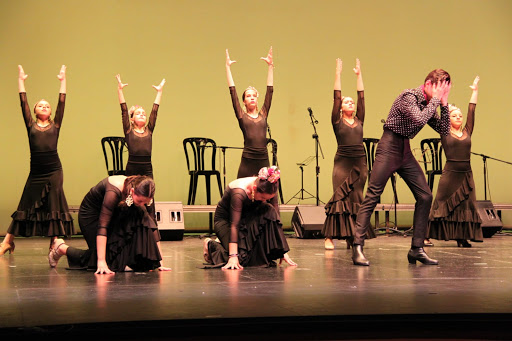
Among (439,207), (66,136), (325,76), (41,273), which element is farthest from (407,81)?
(41,273)

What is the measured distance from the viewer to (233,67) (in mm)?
10062

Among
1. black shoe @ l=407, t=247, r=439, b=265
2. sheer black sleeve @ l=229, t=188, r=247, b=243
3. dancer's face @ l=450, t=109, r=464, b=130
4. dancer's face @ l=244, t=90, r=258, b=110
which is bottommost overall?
black shoe @ l=407, t=247, r=439, b=265

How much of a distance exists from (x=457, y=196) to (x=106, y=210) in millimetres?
3678

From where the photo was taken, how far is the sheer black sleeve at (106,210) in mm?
4598

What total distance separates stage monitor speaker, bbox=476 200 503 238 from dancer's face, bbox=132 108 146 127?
181 inches

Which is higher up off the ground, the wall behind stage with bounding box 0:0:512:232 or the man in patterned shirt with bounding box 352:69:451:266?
the wall behind stage with bounding box 0:0:512:232

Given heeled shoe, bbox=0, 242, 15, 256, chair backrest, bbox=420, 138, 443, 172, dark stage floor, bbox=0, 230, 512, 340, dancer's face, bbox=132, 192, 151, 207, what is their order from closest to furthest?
dark stage floor, bbox=0, 230, 512, 340
dancer's face, bbox=132, 192, 151, 207
heeled shoe, bbox=0, 242, 15, 256
chair backrest, bbox=420, 138, 443, 172

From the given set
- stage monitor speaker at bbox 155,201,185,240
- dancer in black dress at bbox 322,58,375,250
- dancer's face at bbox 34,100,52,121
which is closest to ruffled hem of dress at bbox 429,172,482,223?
dancer in black dress at bbox 322,58,375,250

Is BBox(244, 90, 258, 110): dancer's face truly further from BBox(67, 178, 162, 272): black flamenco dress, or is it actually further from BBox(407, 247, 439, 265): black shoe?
BBox(407, 247, 439, 265): black shoe

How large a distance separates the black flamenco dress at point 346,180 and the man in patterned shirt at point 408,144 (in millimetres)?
1481

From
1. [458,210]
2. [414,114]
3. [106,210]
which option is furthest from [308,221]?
[106,210]

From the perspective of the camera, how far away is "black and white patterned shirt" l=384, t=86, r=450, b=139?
15.9 ft

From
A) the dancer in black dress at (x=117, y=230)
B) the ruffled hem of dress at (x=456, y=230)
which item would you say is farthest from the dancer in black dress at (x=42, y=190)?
the ruffled hem of dress at (x=456, y=230)

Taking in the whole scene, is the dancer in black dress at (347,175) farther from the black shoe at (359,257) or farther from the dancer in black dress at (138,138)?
the dancer in black dress at (138,138)
